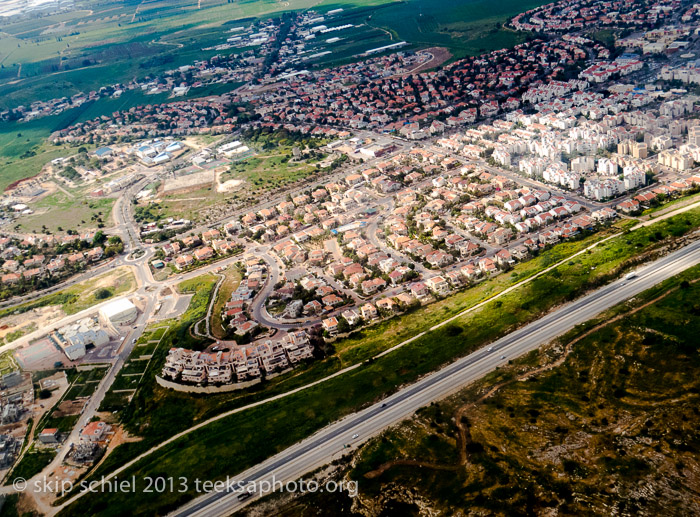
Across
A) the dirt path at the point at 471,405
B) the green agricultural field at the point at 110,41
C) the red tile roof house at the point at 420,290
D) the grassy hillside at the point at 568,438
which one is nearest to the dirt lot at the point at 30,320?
the red tile roof house at the point at 420,290

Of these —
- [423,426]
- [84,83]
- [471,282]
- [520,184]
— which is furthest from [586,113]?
[84,83]

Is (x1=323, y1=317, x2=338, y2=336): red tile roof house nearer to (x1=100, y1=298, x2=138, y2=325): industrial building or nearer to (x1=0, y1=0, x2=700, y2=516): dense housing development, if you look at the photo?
(x1=0, y1=0, x2=700, y2=516): dense housing development

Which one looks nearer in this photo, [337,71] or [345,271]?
[345,271]

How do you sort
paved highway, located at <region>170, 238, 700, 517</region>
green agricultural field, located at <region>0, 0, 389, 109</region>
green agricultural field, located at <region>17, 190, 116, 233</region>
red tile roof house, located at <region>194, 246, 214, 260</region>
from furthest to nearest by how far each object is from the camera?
green agricultural field, located at <region>0, 0, 389, 109</region>, green agricultural field, located at <region>17, 190, 116, 233</region>, red tile roof house, located at <region>194, 246, 214, 260</region>, paved highway, located at <region>170, 238, 700, 517</region>

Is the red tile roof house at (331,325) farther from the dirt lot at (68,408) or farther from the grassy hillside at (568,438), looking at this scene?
the dirt lot at (68,408)

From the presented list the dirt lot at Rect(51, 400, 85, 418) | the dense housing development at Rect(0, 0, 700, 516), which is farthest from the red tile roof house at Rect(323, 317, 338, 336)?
the dirt lot at Rect(51, 400, 85, 418)

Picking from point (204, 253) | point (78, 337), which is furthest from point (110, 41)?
point (78, 337)

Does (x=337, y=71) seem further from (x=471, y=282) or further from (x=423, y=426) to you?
(x=423, y=426)
